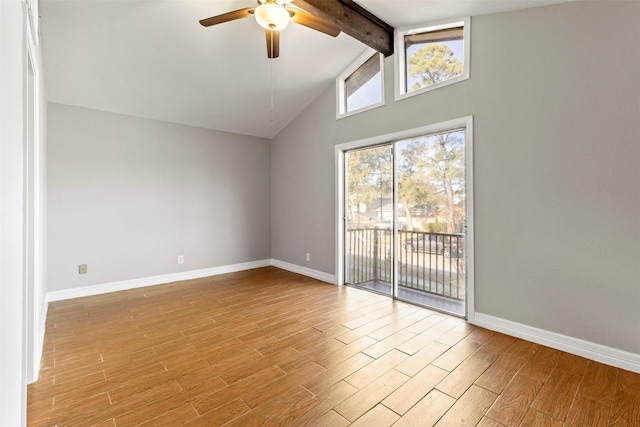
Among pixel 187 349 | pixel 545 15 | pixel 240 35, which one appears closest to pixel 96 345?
pixel 187 349

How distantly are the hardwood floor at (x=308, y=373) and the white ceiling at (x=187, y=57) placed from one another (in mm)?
2703

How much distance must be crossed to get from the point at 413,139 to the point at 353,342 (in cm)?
237

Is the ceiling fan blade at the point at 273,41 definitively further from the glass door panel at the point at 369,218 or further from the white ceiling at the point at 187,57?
the glass door panel at the point at 369,218

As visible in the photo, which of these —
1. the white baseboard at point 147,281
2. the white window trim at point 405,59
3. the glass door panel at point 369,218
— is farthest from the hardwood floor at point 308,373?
the white window trim at point 405,59

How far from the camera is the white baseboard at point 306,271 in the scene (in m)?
4.45

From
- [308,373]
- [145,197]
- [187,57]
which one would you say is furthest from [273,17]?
[145,197]

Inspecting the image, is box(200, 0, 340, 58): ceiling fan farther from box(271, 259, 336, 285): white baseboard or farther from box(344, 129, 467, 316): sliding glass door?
box(271, 259, 336, 285): white baseboard

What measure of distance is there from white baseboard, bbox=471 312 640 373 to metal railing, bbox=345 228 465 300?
1.62 ft

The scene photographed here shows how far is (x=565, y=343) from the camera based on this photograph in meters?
2.39

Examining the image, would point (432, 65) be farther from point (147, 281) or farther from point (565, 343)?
point (147, 281)

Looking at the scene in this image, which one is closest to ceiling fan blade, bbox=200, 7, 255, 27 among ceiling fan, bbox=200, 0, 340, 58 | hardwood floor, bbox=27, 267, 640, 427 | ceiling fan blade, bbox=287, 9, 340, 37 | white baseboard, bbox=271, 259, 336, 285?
ceiling fan, bbox=200, 0, 340, 58

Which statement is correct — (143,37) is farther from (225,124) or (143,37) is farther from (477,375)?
(477,375)

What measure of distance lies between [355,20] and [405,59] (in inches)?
33.5

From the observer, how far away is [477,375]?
2053mm
